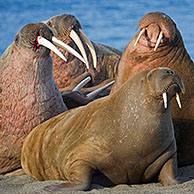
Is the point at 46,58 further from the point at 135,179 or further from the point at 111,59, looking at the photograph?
the point at 111,59

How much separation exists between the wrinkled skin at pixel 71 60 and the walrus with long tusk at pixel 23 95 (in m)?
1.04

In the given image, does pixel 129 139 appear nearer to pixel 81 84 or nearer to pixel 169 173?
pixel 169 173

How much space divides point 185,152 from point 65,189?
1648mm

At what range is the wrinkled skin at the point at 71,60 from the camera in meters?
7.16

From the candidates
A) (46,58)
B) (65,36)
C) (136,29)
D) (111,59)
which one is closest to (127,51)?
(136,29)

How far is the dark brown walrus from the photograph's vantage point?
12.6 feet

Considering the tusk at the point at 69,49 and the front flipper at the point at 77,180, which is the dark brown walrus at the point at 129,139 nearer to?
the front flipper at the point at 77,180

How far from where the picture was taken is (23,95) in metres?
5.36

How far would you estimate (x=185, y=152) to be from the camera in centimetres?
489

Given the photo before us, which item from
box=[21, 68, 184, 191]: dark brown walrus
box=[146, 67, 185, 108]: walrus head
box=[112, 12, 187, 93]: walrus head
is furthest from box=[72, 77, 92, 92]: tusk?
box=[146, 67, 185, 108]: walrus head

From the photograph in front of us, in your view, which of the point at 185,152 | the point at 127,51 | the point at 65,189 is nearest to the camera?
the point at 65,189

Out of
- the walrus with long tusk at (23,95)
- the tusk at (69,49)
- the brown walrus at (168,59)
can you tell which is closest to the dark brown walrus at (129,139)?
the brown walrus at (168,59)

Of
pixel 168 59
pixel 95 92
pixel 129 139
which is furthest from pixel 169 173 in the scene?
pixel 95 92

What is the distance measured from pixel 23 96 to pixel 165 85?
6.87ft
